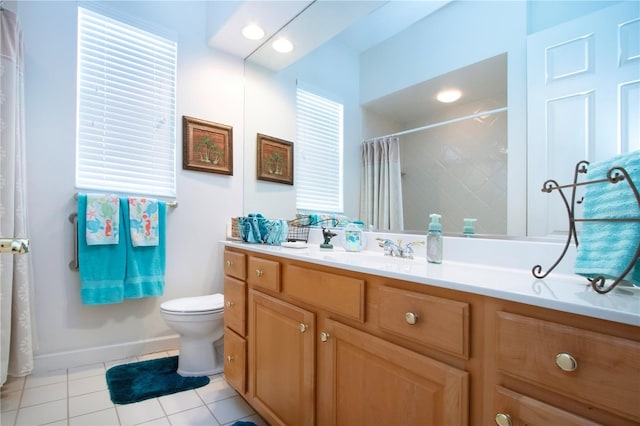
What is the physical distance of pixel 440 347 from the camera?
2.43ft

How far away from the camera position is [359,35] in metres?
1.82

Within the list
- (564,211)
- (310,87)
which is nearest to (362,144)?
(310,87)

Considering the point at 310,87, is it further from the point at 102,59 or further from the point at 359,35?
the point at 102,59

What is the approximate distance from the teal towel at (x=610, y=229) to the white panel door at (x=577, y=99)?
32 cm

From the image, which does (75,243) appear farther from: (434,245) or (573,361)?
(573,361)

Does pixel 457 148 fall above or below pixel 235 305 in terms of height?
above

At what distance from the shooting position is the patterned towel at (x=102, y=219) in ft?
6.26

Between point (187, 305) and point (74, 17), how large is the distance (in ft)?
6.34

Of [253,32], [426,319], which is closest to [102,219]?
[253,32]

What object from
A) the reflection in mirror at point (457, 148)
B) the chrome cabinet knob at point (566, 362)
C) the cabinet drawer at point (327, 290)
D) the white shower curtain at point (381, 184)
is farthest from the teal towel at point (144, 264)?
the chrome cabinet knob at point (566, 362)

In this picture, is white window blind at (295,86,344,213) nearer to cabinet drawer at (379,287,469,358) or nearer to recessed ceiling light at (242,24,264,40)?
recessed ceiling light at (242,24,264,40)

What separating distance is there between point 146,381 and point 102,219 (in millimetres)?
1004

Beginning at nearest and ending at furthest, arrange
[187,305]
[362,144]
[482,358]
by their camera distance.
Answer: [482,358], [362,144], [187,305]

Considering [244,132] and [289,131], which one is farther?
[244,132]
